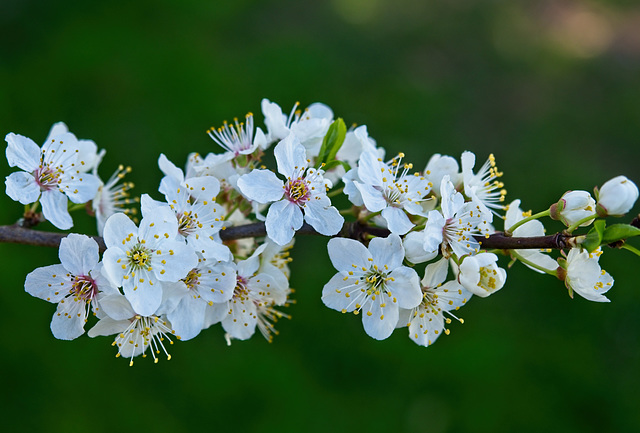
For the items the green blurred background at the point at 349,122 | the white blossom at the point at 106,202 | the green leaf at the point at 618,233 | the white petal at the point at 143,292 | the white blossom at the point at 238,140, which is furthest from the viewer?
the green blurred background at the point at 349,122

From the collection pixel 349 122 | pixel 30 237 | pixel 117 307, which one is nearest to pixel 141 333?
pixel 117 307

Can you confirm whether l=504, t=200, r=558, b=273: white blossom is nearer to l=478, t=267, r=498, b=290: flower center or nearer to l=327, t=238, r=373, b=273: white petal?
l=478, t=267, r=498, b=290: flower center

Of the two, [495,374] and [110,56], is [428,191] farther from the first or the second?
[110,56]

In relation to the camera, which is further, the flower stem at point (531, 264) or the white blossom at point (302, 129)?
the white blossom at point (302, 129)

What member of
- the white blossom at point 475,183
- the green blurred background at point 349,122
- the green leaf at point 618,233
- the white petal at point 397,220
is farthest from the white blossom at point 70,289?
the green blurred background at point 349,122

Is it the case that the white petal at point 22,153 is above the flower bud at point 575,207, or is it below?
below

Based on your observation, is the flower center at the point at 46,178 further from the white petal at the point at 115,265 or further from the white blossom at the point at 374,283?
the white blossom at the point at 374,283

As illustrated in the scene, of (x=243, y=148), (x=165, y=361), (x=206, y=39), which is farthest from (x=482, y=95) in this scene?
(x=243, y=148)

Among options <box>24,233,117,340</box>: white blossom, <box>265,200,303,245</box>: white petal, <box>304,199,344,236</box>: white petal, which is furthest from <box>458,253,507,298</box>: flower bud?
<box>24,233,117,340</box>: white blossom
